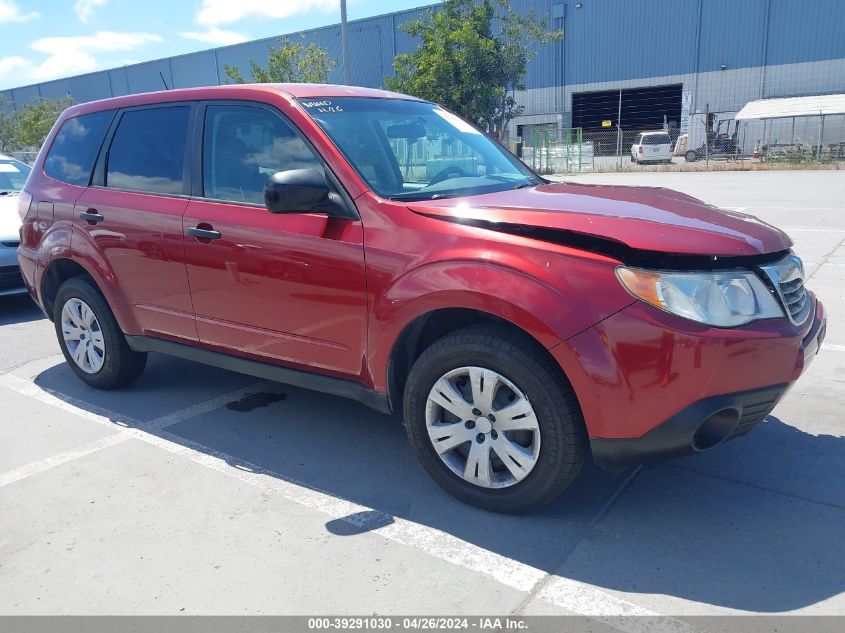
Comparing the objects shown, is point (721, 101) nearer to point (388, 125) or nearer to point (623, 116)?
point (623, 116)

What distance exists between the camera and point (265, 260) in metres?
3.65

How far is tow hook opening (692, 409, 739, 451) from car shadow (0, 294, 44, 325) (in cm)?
685

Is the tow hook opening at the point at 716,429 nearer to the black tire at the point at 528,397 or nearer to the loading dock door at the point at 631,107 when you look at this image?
the black tire at the point at 528,397

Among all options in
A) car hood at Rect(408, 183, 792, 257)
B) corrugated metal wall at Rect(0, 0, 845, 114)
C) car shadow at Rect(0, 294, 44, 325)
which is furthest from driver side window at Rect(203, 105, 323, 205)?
corrugated metal wall at Rect(0, 0, 845, 114)

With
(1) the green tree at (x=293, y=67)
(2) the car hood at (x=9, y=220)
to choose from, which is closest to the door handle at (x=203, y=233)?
(2) the car hood at (x=9, y=220)

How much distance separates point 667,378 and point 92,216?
3674mm

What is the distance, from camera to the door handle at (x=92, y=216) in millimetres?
4520

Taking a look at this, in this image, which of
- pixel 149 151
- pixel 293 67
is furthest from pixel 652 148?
pixel 149 151

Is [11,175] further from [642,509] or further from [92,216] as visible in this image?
[642,509]

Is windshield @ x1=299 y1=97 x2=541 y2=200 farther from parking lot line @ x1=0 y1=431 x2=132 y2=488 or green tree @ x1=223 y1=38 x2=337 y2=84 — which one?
green tree @ x1=223 y1=38 x2=337 y2=84

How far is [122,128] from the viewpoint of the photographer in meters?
4.64

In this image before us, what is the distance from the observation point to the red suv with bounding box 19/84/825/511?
271 cm

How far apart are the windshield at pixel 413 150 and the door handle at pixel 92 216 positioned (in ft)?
5.48

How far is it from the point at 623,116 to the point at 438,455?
137 feet
